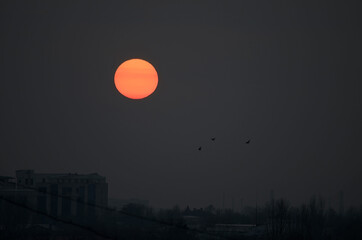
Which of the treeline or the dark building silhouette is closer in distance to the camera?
the treeline

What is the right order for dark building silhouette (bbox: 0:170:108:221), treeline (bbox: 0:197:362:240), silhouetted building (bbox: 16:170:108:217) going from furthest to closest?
silhouetted building (bbox: 16:170:108:217) < dark building silhouette (bbox: 0:170:108:221) < treeline (bbox: 0:197:362:240)

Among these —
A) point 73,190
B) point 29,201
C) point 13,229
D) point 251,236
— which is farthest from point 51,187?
point 251,236

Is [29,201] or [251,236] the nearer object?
[251,236]

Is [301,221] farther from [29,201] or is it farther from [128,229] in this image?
[29,201]

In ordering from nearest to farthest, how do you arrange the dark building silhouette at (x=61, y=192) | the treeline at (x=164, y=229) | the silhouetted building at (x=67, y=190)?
the treeline at (x=164, y=229)
the dark building silhouette at (x=61, y=192)
the silhouetted building at (x=67, y=190)

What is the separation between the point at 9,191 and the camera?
261 ft

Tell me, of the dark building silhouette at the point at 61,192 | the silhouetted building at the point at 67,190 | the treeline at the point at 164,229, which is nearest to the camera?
the treeline at the point at 164,229

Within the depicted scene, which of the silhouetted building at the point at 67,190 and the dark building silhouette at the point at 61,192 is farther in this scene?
the silhouetted building at the point at 67,190

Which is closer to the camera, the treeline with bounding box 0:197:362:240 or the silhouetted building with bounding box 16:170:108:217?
the treeline with bounding box 0:197:362:240

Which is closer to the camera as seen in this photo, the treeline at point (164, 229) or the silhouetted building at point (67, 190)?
the treeline at point (164, 229)

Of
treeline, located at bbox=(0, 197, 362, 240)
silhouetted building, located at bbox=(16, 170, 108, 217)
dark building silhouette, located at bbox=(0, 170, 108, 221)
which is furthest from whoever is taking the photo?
silhouetted building, located at bbox=(16, 170, 108, 217)

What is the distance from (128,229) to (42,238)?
9869mm

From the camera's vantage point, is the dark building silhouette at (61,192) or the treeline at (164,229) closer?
the treeline at (164,229)

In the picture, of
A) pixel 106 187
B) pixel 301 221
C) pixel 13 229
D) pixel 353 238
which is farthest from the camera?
pixel 106 187
